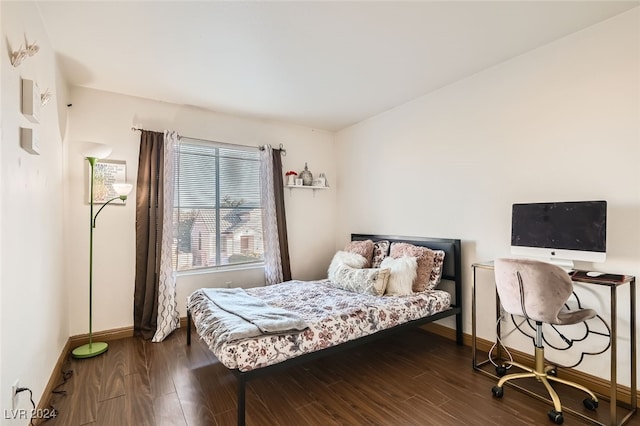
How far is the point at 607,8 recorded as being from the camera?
2.08 metres

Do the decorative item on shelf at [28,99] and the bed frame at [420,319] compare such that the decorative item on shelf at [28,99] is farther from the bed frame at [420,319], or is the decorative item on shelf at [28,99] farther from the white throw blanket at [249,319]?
the bed frame at [420,319]

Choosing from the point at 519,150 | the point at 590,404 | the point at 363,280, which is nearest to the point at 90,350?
the point at 363,280

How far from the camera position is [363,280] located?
10.1ft

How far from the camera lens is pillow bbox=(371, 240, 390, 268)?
3691 mm

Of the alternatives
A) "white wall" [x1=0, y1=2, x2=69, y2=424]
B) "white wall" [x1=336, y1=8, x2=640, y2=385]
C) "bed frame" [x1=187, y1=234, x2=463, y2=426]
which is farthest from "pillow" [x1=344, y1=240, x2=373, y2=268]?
"white wall" [x1=0, y1=2, x2=69, y2=424]

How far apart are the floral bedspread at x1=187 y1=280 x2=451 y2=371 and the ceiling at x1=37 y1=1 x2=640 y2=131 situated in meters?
2.14

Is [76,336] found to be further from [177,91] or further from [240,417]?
[177,91]

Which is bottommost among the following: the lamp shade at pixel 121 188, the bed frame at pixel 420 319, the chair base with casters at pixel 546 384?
the chair base with casters at pixel 546 384

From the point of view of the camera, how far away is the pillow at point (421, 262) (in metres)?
3.10

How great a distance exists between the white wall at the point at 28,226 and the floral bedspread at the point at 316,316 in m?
0.99

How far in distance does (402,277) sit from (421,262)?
0.34m

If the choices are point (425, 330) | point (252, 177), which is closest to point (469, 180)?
point (425, 330)

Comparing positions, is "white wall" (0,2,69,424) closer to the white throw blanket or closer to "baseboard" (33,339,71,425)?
"baseboard" (33,339,71,425)

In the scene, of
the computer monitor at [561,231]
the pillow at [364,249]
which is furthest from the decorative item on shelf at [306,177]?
the computer monitor at [561,231]
